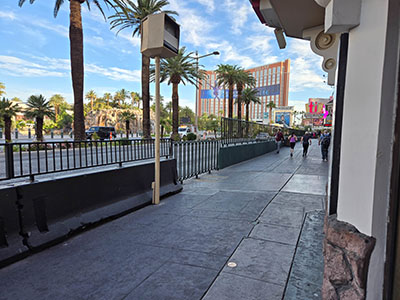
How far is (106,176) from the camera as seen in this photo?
4.59 meters

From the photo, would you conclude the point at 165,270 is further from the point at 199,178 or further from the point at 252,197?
the point at 199,178

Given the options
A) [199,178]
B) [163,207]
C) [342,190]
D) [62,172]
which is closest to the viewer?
[342,190]

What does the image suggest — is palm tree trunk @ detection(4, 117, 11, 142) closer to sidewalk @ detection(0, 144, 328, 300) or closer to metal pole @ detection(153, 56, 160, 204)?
metal pole @ detection(153, 56, 160, 204)

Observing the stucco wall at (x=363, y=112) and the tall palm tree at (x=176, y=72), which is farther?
the tall palm tree at (x=176, y=72)

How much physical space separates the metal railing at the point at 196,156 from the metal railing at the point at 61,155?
2446mm

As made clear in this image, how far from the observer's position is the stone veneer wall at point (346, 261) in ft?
5.36

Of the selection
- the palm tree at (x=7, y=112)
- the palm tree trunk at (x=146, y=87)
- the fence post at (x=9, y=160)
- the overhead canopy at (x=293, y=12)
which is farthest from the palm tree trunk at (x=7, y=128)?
the overhead canopy at (x=293, y=12)

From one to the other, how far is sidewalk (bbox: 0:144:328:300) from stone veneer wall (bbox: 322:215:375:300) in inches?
28.7

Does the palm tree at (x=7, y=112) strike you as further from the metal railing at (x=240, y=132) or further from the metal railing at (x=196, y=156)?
the metal railing at (x=240, y=132)

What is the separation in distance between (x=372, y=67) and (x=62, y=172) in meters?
4.24

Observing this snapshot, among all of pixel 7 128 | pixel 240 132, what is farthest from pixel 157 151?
pixel 7 128

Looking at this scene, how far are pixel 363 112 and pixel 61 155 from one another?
13.1ft

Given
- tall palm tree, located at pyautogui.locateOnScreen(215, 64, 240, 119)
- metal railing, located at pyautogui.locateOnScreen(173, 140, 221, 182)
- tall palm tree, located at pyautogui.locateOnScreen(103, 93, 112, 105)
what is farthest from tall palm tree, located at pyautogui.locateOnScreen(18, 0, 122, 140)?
tall palm tree, located at pyautogui.locateOnScreen(103, 93, 112, 105)

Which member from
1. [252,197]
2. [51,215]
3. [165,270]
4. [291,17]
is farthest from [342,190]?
[252,197]
